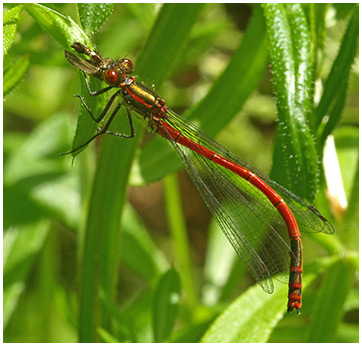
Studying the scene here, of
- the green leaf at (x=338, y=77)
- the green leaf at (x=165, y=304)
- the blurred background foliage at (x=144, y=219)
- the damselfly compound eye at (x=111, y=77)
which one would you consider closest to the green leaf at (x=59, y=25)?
the blurred background foliage at (x=144, y=219)

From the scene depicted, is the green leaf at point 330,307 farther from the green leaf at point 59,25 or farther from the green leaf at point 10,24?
the green leaf at point 10,24

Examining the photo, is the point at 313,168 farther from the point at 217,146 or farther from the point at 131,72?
the point at 131,72

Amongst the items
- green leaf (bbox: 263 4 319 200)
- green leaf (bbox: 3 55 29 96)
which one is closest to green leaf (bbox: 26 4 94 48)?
green leaf (bbox: 3 55 29 96)

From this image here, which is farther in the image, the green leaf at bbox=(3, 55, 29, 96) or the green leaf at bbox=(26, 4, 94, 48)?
the green leaf at bbox=(3, 55, 29, 96)

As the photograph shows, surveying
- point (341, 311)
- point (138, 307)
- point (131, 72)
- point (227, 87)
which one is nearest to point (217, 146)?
point (227, 87)

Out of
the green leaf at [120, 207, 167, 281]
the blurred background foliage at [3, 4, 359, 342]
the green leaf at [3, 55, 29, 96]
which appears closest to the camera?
the green leaf at [3, 55, 29, 96]

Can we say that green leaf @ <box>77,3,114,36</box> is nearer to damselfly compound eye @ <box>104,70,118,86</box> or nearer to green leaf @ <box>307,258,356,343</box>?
damselfly compound eye @ <box>104,70,118,86</box>

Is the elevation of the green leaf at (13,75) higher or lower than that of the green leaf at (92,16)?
lower
